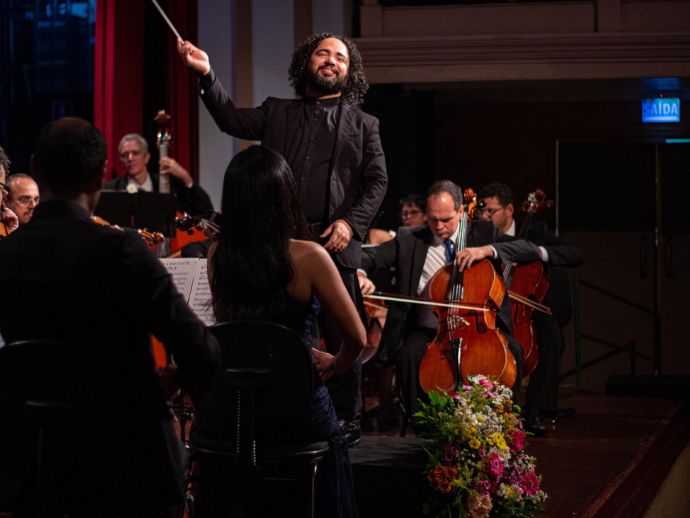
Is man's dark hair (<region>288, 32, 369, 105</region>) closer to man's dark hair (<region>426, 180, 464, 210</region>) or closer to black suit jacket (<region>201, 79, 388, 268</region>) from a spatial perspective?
black suit jacket (<region>201, 79, 388, 268</region>)

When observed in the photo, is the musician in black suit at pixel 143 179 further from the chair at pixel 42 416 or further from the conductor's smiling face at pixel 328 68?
the chair at pixel 42 416

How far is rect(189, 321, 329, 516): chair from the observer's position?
2.08m

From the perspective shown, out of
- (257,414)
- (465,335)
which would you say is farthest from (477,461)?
(465,335)

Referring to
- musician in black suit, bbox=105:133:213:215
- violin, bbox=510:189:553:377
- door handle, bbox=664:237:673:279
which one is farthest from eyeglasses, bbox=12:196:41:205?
door handle, bbox=664:237:673:279

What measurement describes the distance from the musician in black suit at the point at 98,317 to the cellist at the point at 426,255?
2334 millimetres

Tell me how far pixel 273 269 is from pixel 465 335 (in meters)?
1.66

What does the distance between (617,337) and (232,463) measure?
6.77 metres

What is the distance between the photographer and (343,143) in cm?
295

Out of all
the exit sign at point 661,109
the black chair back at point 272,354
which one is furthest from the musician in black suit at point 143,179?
the exit sign at point 661,109

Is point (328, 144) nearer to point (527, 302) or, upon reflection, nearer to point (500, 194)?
point (527, 302)

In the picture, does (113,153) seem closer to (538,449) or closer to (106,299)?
(538,449)

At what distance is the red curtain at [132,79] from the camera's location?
586 centimetres

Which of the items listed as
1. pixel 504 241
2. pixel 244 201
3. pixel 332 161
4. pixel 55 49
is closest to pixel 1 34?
pixel 55 49

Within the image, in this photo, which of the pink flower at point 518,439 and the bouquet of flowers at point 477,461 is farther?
the pink flower at point 518,439
